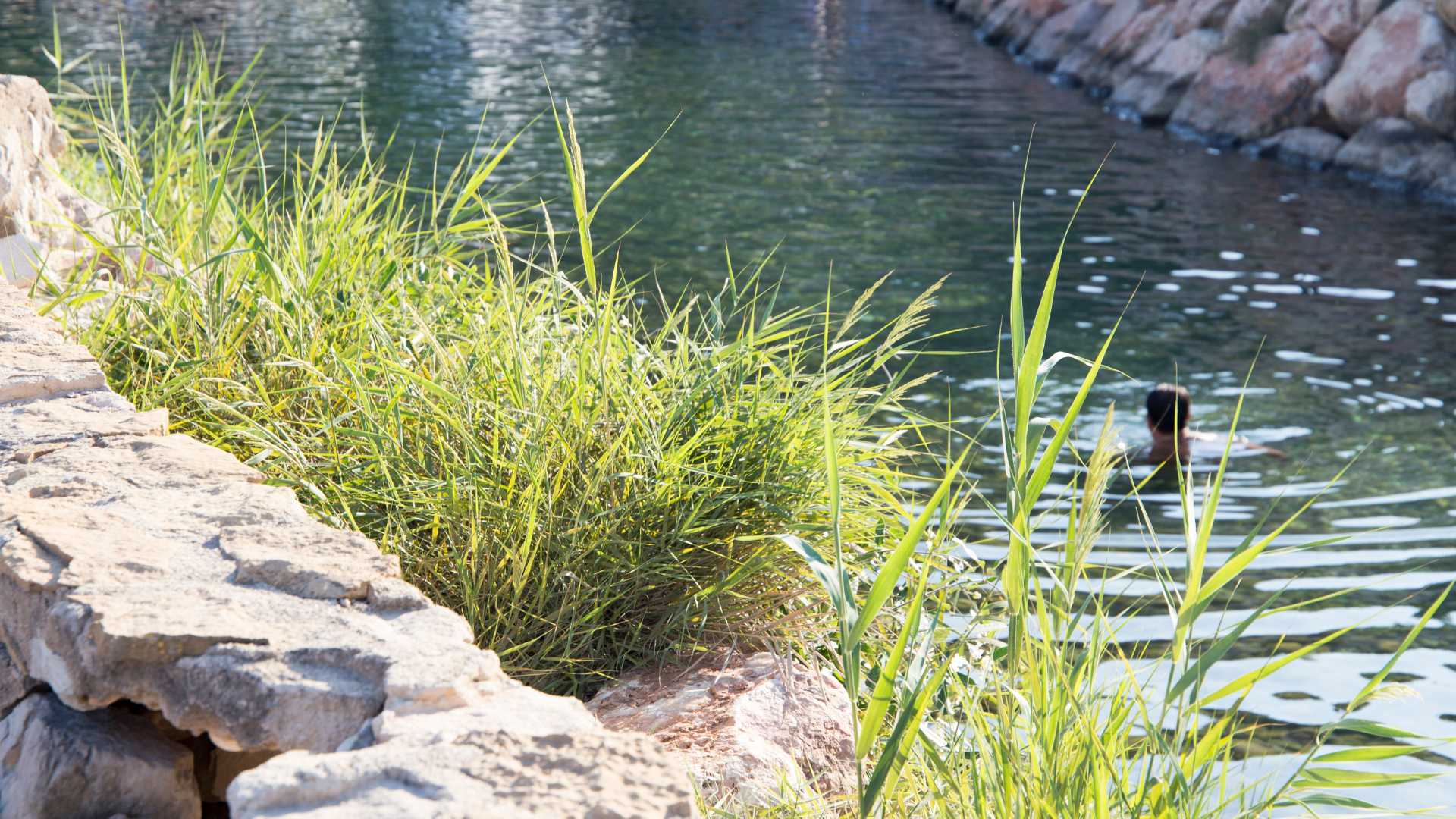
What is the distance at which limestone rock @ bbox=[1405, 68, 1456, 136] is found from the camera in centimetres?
1192

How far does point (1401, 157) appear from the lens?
1231cm

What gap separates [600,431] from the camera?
2.86 metres

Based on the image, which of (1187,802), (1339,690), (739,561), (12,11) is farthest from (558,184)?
(12,11)

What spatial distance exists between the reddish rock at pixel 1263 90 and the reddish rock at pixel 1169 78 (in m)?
0.25

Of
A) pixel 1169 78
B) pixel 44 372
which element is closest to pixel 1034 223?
pixel 1169 78

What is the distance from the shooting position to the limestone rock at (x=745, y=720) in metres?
2.50

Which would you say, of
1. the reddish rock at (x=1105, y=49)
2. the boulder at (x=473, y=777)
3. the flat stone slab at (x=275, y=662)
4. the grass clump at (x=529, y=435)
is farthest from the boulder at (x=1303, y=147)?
the boulder at (x=473, y=777)

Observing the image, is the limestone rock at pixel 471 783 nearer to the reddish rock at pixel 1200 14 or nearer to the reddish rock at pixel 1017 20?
the reddish rock at pixel 1200 14

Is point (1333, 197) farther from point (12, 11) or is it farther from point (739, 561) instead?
point (12, 11)

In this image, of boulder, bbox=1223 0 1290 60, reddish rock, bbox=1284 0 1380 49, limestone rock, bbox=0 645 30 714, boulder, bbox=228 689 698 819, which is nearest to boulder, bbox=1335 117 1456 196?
reddish rock, bbox=1284 0 1380 49

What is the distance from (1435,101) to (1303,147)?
1.48 meters

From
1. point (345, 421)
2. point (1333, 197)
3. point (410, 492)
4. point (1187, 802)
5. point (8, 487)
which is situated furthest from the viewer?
point (1333, 197)

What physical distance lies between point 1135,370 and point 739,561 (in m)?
5.45

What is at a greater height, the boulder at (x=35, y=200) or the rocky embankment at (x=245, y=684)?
the rocky embankment at (x=245, y=684)
